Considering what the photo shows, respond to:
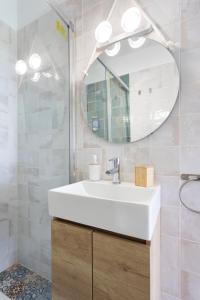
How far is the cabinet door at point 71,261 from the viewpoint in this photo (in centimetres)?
86

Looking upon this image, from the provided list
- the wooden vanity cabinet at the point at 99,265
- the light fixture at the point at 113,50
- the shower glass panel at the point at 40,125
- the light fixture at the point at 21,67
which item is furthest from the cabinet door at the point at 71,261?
the light fixture at the point at 21,67

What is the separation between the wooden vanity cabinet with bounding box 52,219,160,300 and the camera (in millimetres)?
741

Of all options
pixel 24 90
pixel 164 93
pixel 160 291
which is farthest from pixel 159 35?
pixel 160 291

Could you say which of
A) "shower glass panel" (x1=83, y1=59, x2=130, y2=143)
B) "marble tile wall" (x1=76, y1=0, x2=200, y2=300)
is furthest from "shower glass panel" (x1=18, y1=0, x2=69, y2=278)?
"marble tile wall" (x1=76, y1=0, x2=200, y2=300)

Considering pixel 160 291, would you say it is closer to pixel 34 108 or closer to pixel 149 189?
pixel 149 189

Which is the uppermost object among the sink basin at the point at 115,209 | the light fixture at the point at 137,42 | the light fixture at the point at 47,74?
the light fixture at the point at 137,42

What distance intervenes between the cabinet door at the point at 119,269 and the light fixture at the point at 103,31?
1.16 m

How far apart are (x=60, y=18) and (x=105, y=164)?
1.19 meters

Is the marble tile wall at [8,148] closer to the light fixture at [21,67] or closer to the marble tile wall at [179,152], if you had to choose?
the light fixture at [21,67]

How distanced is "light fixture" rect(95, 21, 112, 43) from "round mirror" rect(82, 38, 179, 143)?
7cm

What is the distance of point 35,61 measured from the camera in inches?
63.8

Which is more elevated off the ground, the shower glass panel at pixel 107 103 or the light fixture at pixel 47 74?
the light fixture at pixel 47 74

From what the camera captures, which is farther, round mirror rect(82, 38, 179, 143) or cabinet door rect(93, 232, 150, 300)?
round mirror rect(82, 38, 179, 143)

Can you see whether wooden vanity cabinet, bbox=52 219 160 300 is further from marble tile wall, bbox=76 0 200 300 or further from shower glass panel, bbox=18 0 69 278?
shower glass panel, bbox=18 0 69 278
